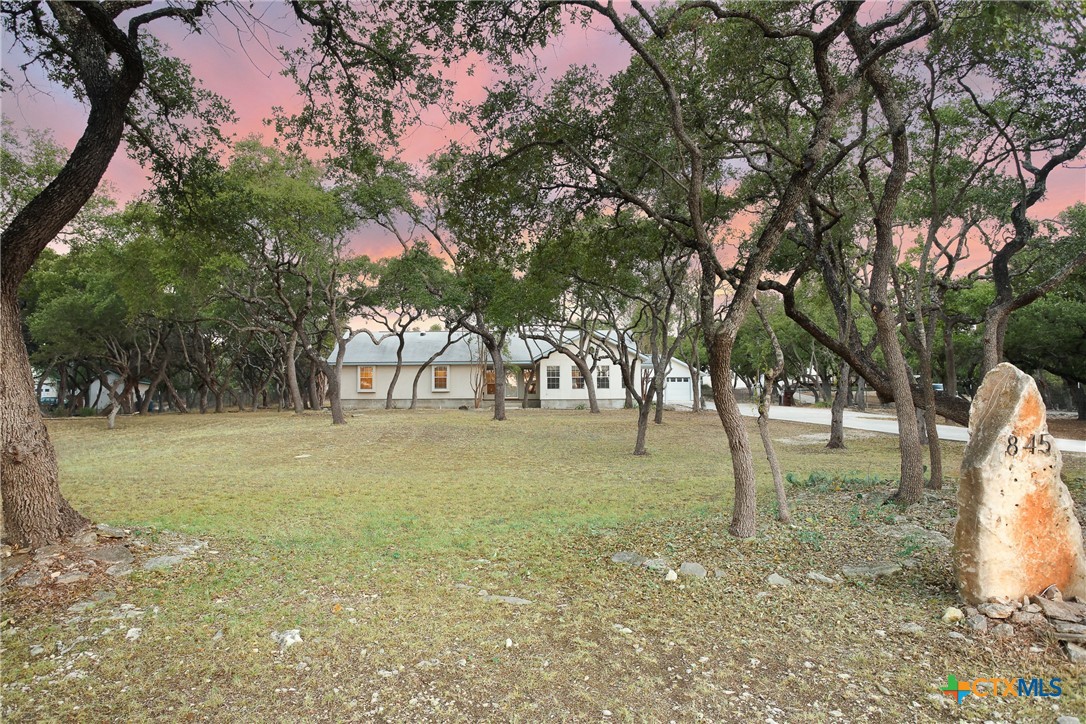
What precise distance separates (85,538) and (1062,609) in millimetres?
8007

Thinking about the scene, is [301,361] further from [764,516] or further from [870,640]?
[870,640]

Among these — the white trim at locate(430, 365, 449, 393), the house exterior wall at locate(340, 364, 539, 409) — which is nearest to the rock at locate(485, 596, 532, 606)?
the house exterior wall at locate(340, 364, 539, 409)

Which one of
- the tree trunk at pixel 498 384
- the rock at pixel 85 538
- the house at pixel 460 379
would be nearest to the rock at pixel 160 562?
the rock at pixel 85 538

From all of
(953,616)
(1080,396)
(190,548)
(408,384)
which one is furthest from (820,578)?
(408,384)

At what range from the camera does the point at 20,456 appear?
5.00 metres

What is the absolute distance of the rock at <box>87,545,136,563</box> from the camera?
5027 millimetres

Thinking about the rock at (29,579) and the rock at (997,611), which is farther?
the rock at (29,579)

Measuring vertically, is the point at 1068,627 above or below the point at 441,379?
below

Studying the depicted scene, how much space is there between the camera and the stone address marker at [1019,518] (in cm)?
398

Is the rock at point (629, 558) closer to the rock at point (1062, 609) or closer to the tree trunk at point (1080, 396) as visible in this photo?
the rock at point (1062, 609)

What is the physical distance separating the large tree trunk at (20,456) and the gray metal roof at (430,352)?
97.3 ft

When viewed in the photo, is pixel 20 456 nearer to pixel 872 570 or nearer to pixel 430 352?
pixel 872 570

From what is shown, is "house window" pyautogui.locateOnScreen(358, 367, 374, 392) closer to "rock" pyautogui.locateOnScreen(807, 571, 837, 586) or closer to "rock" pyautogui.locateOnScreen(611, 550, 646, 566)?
"rock" pyautogui.locateOnScreen(611, 550, 646, 566)

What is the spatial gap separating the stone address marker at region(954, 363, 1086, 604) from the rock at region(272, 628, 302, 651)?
15.7 feet
